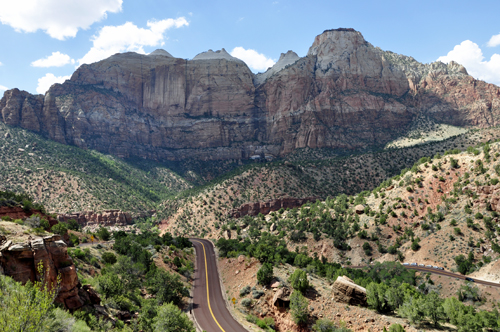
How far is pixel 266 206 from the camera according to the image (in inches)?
3816

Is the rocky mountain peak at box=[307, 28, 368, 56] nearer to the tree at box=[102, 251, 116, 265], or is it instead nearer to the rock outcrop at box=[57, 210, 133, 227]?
the rock outcrop at box=[57, 210, 133, 227]

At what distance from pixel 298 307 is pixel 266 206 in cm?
6902

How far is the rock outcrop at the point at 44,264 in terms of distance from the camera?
16.7 m

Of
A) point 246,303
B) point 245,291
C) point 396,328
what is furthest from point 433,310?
point 245,291

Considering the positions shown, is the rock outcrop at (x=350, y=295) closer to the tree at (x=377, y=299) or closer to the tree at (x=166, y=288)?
the tree at (x=377, y=299)

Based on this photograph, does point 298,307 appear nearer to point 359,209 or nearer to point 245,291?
point 245,291

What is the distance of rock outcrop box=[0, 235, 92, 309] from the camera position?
54.8ft

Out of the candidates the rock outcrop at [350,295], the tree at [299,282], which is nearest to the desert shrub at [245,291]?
the tree at [299,282]

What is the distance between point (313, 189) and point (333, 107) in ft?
244

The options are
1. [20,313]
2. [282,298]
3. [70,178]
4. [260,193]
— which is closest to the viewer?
[20,313]

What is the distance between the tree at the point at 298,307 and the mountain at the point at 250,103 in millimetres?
125720

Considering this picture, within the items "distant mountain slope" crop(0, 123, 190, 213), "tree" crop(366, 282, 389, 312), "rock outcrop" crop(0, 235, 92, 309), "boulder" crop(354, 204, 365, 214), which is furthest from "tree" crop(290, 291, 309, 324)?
"distant mountain slope" crop(0, 123, 190, 213)

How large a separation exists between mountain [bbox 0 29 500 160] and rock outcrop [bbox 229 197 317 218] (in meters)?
59.1

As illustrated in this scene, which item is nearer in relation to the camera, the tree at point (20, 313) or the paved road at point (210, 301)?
the tree at point (20, 313)
